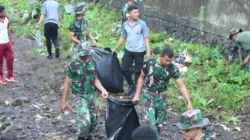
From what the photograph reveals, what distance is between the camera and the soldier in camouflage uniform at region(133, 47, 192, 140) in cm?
521

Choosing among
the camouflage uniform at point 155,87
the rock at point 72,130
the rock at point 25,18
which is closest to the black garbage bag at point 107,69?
the rock at point 72,130

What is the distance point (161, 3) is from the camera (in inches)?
422

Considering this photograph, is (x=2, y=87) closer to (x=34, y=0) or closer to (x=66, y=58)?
(x=66, y=58)

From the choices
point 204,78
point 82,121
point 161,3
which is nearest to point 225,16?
point 204,78

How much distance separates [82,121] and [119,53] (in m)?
4.14

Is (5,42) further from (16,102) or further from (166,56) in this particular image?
(166,56)


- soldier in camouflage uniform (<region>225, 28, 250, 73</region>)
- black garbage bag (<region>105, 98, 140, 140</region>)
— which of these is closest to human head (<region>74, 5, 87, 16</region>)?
soldier in camouflage uniform (<region>225, 28, 250, 73</region>)

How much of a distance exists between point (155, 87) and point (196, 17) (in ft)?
15.4

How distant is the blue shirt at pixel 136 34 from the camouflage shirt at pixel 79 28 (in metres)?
0.92

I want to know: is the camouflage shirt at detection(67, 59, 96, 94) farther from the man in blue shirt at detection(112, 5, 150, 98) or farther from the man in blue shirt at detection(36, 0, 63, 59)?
the man in blue shirt at detection(36, 0, 63, 59)

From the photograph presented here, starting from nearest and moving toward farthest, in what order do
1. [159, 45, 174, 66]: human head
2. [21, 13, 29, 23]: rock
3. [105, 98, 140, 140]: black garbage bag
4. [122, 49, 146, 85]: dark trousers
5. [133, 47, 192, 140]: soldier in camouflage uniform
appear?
1. [159, 45, 174, 66]: human head
2. [133, 47, 192, 140]: soldier in camouflage uniform
3. [105, 98, 140, 140]: black garbage bag
4. [122, 49, 146, 85]: dark trousers
5. [21, 13, 29, 23]: rock

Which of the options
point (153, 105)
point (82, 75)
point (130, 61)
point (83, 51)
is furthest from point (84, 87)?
point (130, 61)

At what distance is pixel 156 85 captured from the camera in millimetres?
5266

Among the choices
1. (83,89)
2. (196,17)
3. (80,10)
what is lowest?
(83,89)
